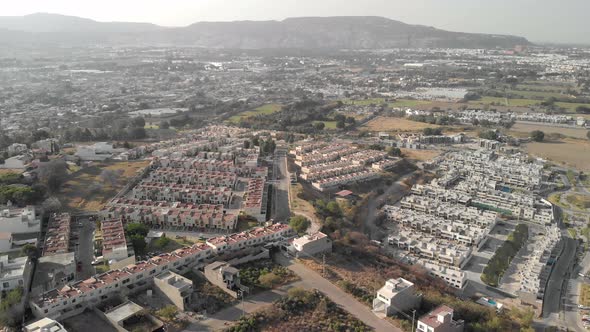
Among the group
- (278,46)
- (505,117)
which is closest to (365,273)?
(505,117)

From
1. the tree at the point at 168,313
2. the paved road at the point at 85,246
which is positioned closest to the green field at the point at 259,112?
the paved road at the point at 85,246

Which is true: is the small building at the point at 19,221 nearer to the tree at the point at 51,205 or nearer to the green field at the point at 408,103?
the tree at the point at 51,205

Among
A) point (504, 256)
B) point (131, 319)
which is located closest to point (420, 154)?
point (504, 256)

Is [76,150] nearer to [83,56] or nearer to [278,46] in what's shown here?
[83,56]

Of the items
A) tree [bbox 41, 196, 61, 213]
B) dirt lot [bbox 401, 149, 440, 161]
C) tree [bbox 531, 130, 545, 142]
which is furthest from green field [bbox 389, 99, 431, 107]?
tree [bbox 41, 196, 61, 213]

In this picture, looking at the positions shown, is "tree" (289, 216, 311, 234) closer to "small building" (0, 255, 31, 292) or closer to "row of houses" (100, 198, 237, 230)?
"row of houses" (100, 198, 237, 230)

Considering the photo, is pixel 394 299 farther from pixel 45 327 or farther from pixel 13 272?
pixel 13 272
